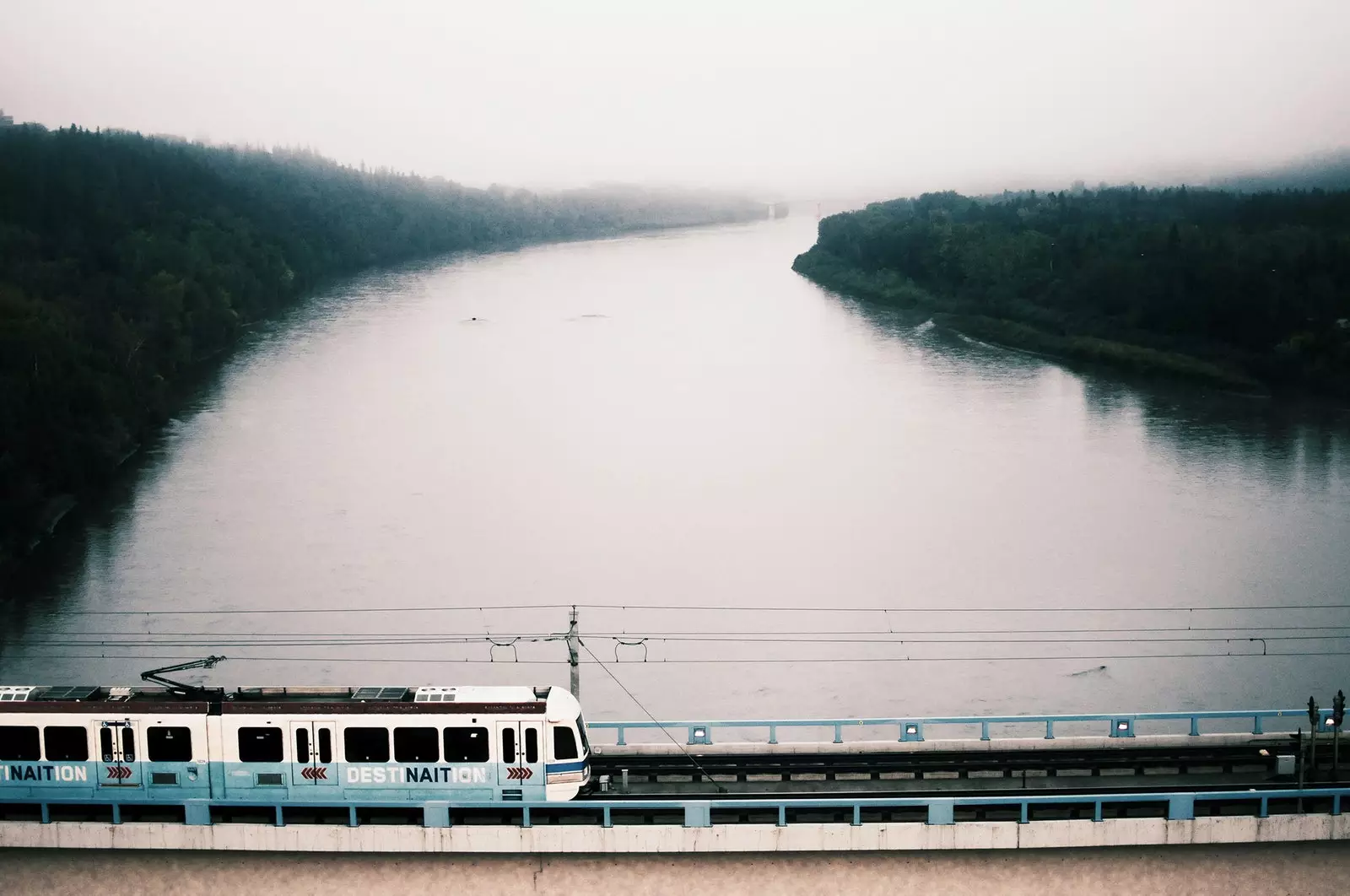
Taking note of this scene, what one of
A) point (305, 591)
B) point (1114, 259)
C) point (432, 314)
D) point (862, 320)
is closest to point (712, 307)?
point (862, 320)

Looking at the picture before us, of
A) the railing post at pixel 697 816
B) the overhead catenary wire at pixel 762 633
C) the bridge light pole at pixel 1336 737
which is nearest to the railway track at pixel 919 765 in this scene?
the bridge light pole at pixel 1336 737

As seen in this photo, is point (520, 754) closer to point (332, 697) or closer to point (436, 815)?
point (436, 815)

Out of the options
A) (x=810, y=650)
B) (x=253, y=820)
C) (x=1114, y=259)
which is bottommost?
(x=810, y=650)

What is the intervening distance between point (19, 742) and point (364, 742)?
4.62 ft

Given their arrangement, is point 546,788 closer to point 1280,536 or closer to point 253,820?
point 253,820

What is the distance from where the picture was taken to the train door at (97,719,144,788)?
5.76m

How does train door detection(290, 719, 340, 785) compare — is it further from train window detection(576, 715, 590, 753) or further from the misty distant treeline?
the misty distant treeline

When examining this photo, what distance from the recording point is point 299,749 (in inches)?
226

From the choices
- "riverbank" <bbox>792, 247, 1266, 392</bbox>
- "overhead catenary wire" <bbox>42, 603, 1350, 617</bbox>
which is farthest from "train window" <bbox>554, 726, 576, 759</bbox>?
"riverbank" <bbox>792, 247, 1266, 392</bbox>

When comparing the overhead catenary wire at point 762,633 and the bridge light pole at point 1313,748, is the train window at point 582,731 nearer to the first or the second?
the bridge light pole at point 1313,748

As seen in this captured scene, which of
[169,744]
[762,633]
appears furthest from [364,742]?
[762,633]

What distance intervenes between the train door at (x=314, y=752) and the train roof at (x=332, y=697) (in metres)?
0.09

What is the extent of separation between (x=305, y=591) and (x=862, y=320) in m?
20.2

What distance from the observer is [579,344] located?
28.7 metres
